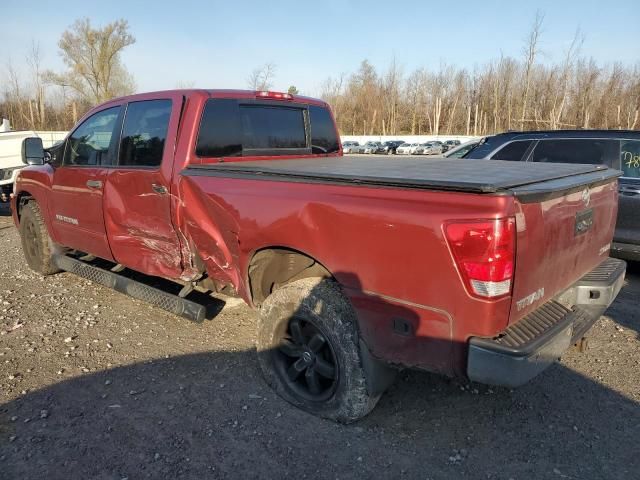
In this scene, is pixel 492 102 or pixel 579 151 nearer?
pixel 579 151

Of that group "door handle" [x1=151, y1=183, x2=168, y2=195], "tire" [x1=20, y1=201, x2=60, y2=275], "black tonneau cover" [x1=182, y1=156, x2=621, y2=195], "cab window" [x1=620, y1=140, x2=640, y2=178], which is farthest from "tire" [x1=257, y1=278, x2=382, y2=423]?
"cab window" [x1=620, y1=140, x2=640, y2=178]

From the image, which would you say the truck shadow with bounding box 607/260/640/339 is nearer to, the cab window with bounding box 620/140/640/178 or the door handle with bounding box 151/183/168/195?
the cab window with bounding box 620/140/640/178

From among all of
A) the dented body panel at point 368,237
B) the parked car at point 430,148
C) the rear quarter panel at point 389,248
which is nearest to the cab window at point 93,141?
the dented body panel at point 368,237

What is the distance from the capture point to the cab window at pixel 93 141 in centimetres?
449

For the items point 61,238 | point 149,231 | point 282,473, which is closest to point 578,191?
point 282,473

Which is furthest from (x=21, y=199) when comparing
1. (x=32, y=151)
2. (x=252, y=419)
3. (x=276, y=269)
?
(x=252, y=419)

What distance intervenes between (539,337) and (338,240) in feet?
3.72

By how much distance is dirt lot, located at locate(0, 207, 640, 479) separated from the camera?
268 centimetres

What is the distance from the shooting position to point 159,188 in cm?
381

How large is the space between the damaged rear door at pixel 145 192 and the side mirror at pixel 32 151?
138 cm

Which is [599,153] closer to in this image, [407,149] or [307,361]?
[307,361]

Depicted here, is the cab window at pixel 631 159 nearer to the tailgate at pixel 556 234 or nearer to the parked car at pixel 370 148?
the tailgate at pixel 556 234

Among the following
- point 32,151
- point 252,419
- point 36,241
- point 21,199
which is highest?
point 32,151

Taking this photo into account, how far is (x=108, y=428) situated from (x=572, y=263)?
2.98m
